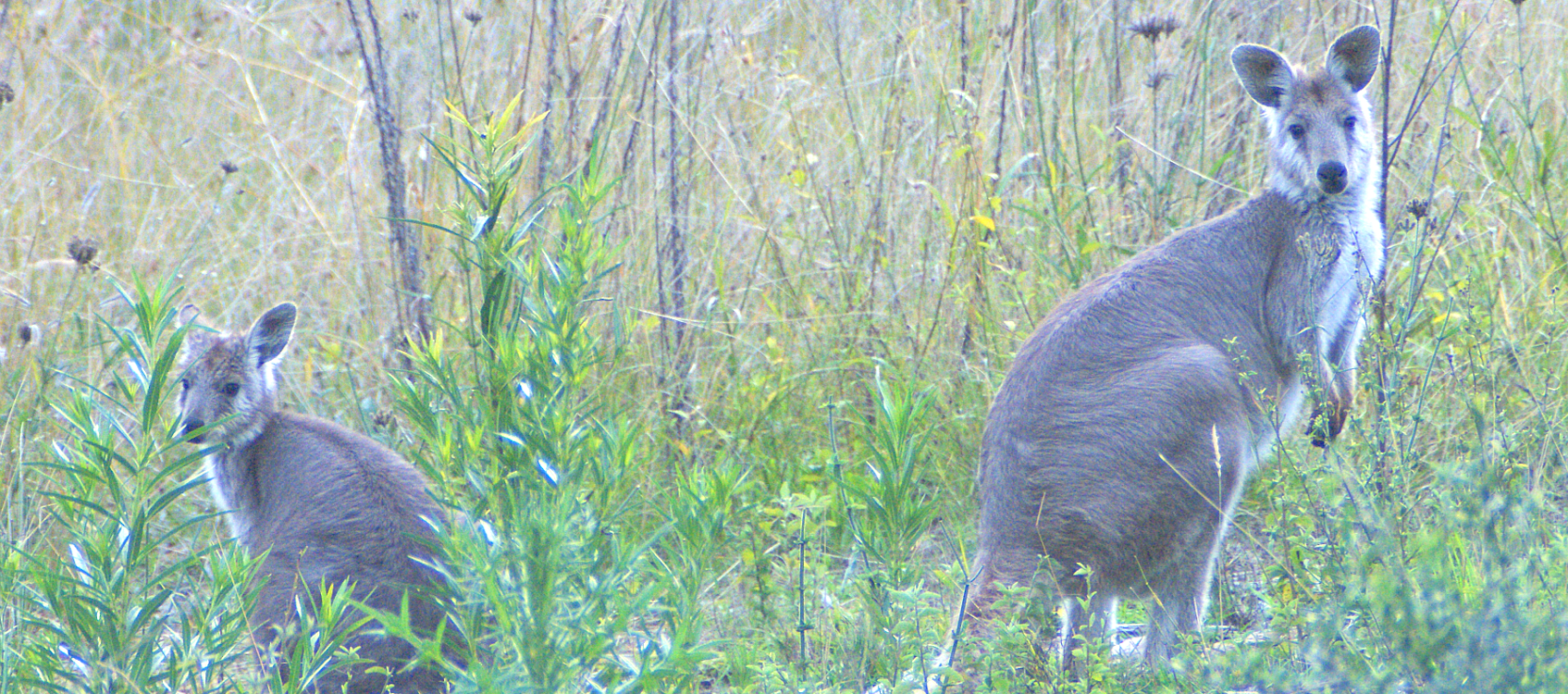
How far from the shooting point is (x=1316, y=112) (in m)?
4.02

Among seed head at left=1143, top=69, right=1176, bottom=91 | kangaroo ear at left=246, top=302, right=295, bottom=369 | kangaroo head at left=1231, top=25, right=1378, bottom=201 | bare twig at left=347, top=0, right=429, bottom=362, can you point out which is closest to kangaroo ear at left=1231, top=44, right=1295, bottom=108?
kangaroo head at left=1231, top=25, right=1378, bottom=201

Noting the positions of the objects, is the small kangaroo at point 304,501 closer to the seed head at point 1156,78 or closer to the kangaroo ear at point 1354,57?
the seed head at point 1156,78

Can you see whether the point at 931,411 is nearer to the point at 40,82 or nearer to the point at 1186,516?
the point at 1186,516

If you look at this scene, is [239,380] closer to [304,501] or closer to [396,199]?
[304,501]

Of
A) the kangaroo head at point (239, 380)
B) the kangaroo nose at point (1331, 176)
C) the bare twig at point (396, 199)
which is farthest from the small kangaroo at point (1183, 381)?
the kangaroo head at point (239, 380)

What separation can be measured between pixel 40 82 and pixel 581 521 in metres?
5.83

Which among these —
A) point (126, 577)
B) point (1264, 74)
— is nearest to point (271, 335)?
point (126, 577)

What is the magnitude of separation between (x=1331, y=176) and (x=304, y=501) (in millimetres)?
3106

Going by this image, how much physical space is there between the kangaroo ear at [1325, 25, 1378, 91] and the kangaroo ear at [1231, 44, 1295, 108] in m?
0.13

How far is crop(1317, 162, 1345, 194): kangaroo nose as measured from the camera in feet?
12.8

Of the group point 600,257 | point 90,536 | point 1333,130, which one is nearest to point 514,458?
point 600,257

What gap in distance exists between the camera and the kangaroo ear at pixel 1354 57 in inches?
157

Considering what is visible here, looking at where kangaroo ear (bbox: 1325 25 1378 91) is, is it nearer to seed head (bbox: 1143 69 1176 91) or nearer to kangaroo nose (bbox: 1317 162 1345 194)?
kangaroo nose (bbox: 1317 162 1345 194)

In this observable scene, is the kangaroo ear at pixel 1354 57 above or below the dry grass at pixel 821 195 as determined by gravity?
above
